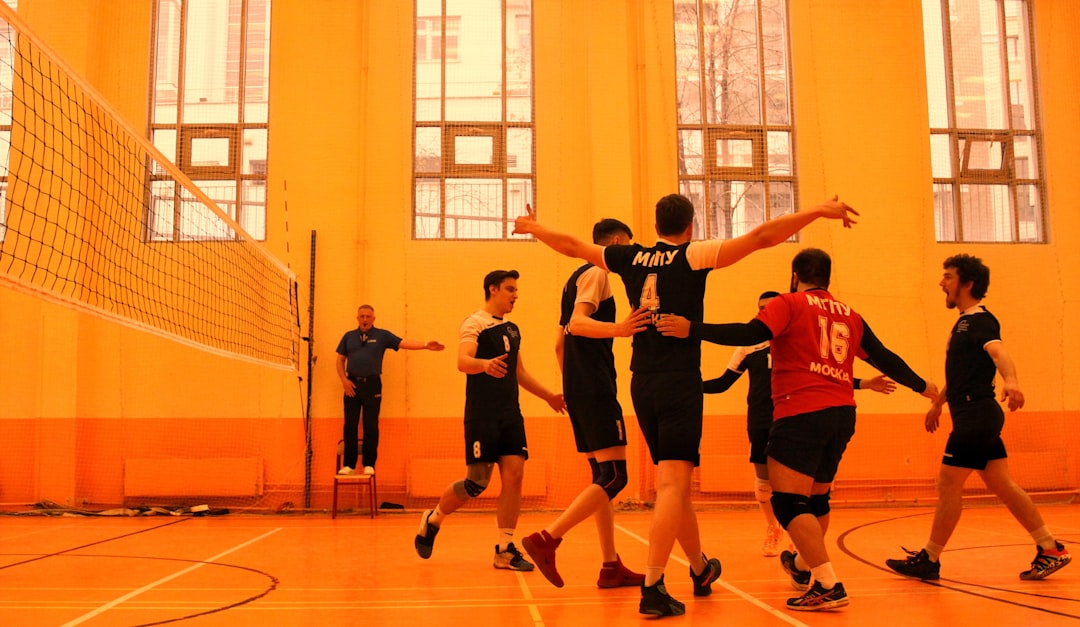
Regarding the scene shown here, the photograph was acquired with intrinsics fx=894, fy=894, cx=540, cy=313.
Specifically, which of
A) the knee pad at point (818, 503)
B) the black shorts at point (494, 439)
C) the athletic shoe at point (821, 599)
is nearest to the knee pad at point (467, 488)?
the black shorts at point (494, 439)

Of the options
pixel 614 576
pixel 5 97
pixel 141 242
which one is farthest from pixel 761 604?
pixel 5 97

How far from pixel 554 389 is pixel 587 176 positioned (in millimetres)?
2620

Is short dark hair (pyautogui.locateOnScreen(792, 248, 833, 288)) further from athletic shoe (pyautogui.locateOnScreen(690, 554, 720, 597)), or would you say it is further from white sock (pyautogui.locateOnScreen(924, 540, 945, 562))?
white sock (pyautogui.locateOnScreen(924, 540, 945, 562))

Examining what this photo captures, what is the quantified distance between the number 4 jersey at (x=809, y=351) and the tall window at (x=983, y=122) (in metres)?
7.71

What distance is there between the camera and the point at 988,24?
11.7 metres

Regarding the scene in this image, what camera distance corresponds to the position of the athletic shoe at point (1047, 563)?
16.9 ft

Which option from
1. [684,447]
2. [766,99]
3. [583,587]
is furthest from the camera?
[766,99]

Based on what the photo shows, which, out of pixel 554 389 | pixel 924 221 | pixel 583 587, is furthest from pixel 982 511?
pixel 583 587

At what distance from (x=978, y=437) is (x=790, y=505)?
1716 mm

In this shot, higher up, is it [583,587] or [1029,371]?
[1029,371]

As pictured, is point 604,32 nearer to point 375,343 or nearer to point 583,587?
point 375,343

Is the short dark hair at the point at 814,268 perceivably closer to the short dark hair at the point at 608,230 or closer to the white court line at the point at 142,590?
the short dark hair at the point at 608,230

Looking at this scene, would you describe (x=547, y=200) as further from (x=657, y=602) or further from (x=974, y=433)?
(x=657, y=602)

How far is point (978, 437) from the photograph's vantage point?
5.27m
